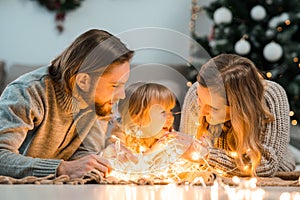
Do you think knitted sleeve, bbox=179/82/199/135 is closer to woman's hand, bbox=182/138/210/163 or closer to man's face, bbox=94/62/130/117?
woman's hand, bbox=182/138/210/163

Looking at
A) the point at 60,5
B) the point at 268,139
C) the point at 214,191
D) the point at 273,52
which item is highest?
the point at 60,5

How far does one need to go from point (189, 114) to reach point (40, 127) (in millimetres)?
430

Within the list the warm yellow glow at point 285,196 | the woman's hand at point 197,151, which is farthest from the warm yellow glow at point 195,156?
the warm yellow glow at point 285,196

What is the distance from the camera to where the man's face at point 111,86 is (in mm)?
1730

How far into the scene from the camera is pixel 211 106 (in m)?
1.80

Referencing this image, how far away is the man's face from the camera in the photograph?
1.73 metres

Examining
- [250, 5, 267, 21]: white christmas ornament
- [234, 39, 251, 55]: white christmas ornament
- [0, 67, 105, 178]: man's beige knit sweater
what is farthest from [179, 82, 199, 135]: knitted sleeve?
[250, 5, 267, 21]: white christmas ornament

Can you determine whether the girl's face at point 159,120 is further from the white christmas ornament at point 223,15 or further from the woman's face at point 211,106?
the white christmas ornament at point 223,15

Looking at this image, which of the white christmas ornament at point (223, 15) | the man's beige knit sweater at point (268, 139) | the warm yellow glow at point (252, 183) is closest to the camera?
the warm yellow glow at point (252, 183)

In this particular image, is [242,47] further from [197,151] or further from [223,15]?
[197,151]

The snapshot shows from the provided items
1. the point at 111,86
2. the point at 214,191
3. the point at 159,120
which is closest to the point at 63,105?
the point at 111,86

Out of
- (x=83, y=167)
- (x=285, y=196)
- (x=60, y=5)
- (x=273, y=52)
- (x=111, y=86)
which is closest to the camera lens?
(x=285, y=196)

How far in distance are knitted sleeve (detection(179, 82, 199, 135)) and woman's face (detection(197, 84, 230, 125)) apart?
0.10 ft

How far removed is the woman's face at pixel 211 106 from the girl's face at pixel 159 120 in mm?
128
